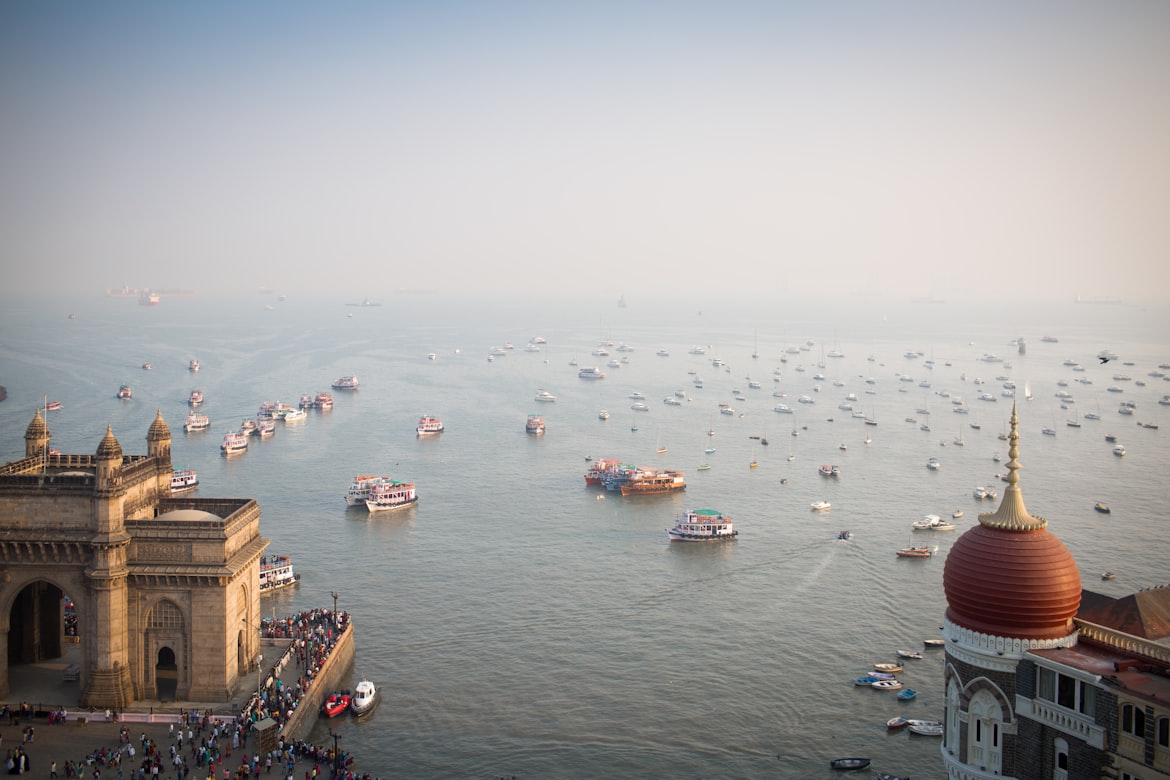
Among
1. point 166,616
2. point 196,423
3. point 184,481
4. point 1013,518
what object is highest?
point 1013,518

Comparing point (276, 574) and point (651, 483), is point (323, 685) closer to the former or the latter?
point (276, 574)

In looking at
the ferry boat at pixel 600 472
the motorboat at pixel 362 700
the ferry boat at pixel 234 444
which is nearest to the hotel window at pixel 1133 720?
the motorboat at pixel 362 700

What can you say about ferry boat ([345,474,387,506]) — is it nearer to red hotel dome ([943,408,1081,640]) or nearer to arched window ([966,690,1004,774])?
red hotel dome ([943,408,1081,640])

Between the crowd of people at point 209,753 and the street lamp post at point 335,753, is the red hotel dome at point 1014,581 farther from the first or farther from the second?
the street lamp post at point 335,753

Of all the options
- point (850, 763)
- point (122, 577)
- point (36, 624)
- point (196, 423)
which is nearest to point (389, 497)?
point (36, 624)

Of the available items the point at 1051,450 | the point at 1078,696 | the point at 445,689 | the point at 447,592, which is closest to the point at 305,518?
the point at 447,592

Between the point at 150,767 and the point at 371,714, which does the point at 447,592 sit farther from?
the point at 150,767
